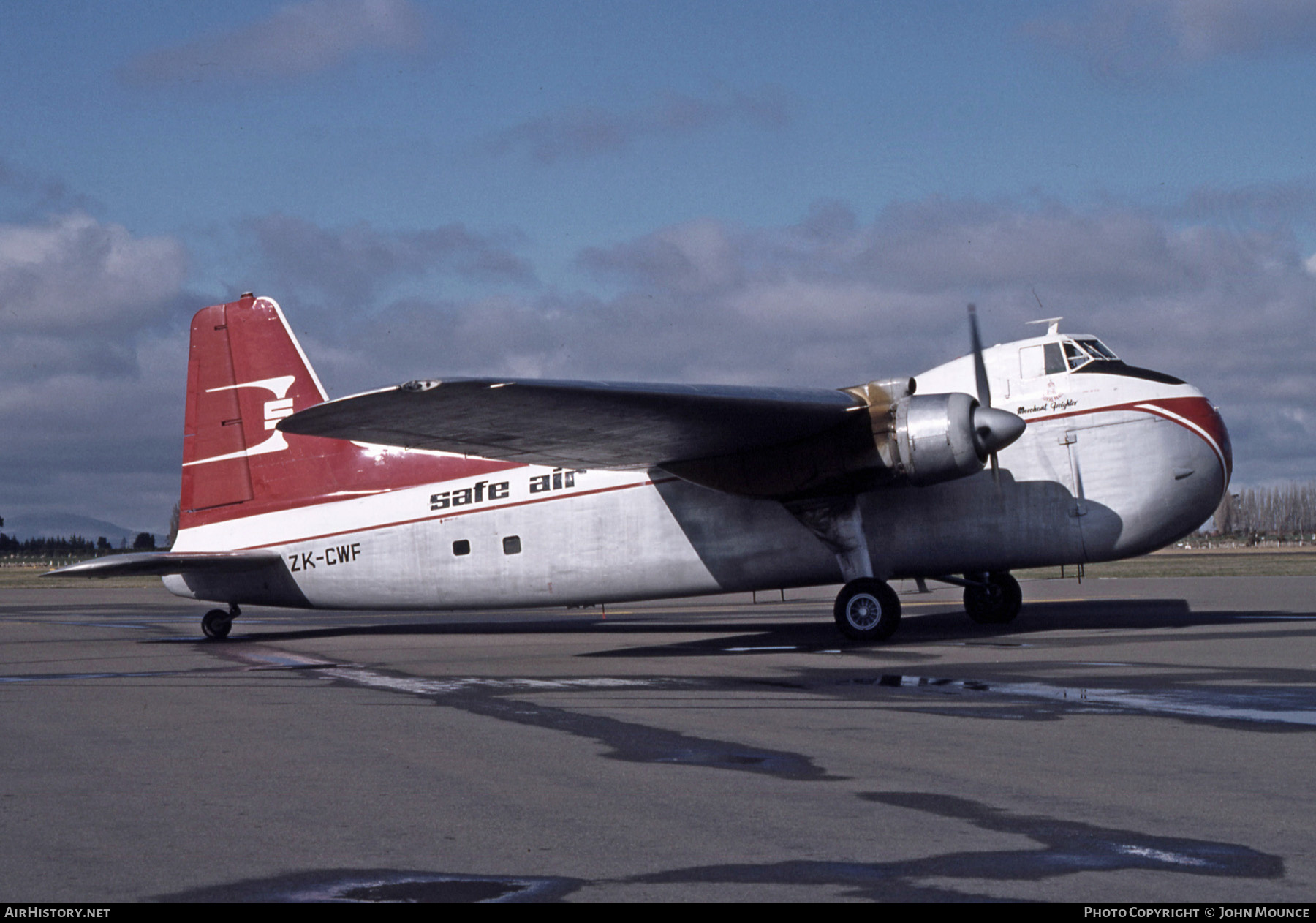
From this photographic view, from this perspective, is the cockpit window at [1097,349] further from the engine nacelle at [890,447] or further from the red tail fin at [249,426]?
the red tail fin at [249,426]

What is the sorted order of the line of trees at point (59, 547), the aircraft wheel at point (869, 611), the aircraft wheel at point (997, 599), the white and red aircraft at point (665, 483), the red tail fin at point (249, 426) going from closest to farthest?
the white and red aircraft at point (665, 483) → the aircraft wheel at point (869, 611) → the aircraft wheel at point (997, 599) → the red tail fin at point (249, 426) → the line of trees at point (59, 547)

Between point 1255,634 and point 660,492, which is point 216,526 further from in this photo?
point 1255,634

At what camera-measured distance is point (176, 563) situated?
2178cm

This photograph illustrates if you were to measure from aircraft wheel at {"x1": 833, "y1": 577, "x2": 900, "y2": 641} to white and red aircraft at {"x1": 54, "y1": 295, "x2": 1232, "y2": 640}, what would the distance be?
4 cm

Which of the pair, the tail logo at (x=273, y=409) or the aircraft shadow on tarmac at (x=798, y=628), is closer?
the aircraft shadow on tarmac at (x=798, y=628)

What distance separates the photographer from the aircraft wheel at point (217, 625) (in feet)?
74.0

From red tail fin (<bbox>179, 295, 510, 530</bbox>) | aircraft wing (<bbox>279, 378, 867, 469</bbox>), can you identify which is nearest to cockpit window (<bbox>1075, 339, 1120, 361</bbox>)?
aircraft wing (<bbox>279, 378, 867, 469</bbox>)

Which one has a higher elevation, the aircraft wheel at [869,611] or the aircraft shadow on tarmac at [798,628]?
the aircraft wheel at [869,611]

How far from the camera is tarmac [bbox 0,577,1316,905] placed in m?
4.96

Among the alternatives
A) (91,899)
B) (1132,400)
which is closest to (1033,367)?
(1132,400)

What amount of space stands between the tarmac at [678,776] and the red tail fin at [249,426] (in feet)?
21.0

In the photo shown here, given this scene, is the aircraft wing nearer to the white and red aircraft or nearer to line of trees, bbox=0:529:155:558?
the white and red aircraft

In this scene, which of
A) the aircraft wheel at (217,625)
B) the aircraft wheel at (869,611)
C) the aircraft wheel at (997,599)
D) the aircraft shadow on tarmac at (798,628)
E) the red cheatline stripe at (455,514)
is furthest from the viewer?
the aircraft wheel at (217,625)

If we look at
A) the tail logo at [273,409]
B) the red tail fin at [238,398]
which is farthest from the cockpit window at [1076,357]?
the tail logo at [273,409]
